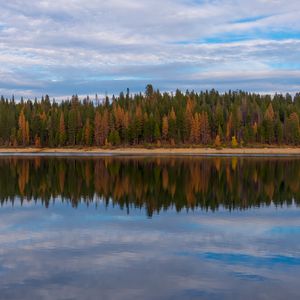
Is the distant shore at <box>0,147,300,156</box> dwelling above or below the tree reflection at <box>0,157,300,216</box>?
below

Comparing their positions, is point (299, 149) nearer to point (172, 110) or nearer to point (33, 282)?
point (172, 110)

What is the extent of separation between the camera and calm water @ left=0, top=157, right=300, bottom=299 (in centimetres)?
1529

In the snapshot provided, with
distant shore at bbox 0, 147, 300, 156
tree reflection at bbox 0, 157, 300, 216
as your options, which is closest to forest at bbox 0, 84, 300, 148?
distant shore at bbox 0, 147, 300, 156

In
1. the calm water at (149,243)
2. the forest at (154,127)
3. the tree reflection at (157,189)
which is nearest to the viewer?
the calm water at (149,243)

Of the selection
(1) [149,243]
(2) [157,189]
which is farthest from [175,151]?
(1) [149,243]

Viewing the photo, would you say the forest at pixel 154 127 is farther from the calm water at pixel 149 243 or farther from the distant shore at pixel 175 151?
the calm water at pixel 149 243

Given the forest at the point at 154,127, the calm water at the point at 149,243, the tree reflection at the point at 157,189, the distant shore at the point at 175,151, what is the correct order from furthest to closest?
the forest at the point at 154,127 < the distant shore at the point at 175,151 < the tree reflection at the point at 157,189 < the calm water at the point at 149,243

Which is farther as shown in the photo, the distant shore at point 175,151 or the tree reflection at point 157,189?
the distant shore at point 175,151

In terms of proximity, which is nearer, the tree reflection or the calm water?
the calm water

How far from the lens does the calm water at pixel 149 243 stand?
15.3m

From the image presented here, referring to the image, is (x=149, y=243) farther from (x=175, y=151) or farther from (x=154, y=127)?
(x=154, y=127)

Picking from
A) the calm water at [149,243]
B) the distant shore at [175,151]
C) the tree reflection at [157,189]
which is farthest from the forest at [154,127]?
the calm water at [149,243]

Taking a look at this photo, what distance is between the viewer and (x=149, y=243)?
68.9 ft

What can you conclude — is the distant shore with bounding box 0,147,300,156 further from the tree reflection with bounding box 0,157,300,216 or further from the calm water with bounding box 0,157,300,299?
the calm water with bounding box 0,157,300,299
